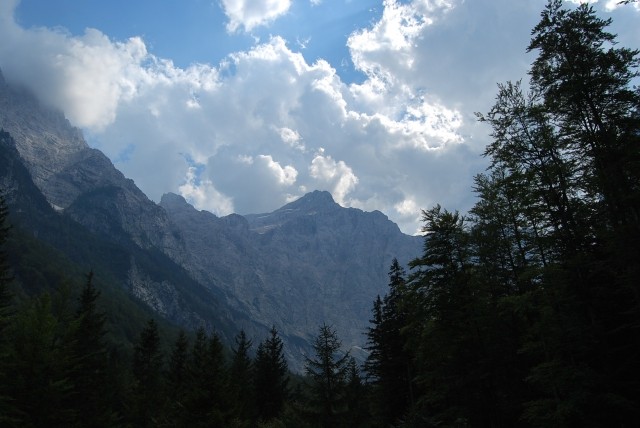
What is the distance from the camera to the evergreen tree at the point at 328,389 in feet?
90.4

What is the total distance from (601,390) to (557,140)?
9995 mm

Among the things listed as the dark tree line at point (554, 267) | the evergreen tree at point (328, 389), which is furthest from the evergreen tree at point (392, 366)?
the dark tree line at point (554, 267)

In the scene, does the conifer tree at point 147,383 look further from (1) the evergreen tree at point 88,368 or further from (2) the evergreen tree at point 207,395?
(2) the evergreen tree at point 207,395

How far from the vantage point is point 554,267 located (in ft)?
57.8

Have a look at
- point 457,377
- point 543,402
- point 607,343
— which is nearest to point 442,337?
point 457,377

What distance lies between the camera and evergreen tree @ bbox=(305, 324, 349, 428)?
27547 mm

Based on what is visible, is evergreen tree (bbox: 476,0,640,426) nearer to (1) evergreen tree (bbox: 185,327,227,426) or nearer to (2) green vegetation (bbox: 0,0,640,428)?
(2) green vegetation (bbox: 0,0,640,428)

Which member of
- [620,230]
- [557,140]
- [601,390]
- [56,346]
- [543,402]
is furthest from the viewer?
[56,346]

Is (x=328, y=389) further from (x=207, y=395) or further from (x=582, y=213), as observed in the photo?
(x=582, y=213)

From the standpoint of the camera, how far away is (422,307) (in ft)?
80.1

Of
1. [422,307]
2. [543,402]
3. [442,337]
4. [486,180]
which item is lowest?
[543,402]

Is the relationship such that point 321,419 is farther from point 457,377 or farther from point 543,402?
point 543,402

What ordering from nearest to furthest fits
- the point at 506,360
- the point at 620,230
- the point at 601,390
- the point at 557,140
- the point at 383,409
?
1. the point at 620,230
2. the point at 601,390
3. the point at 557,140
4. the point at 506,360
5. the point at 383,409

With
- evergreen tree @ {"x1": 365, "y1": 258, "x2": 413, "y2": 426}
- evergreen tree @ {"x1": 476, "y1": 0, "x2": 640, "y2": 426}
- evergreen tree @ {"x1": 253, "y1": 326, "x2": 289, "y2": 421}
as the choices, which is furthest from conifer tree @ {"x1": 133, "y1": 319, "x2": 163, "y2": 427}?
evergreen tree @ {"x1": 476, "y1": 0, "x2": 640, "y2": 426}
